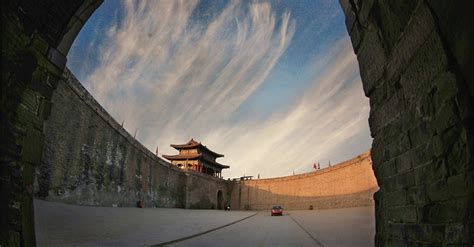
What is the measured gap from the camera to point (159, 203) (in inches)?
874

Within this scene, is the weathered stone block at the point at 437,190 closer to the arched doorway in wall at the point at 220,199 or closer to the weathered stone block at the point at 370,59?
the weathered stone block at the point at 370,59

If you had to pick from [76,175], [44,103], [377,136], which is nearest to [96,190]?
[76,175]

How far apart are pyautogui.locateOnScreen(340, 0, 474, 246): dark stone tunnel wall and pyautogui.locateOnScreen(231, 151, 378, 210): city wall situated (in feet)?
63.9

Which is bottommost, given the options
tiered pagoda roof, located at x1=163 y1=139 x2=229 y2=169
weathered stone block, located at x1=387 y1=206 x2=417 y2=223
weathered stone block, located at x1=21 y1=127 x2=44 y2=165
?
weathered stone block, located at x1=387 y1=206 x2=417 y2=223

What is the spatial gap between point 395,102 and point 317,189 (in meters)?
28.4

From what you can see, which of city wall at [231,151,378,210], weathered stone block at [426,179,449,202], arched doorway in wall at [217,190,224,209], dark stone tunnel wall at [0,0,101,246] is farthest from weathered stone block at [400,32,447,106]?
arched doorway in wall at [217,190,224,209]

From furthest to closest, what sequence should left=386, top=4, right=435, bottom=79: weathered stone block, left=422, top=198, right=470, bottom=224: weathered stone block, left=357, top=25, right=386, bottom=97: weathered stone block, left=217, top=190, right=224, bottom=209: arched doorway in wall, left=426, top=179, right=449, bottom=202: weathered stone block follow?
left=217, top=190, right=224, bottom=209: arched doorway in wall → left=357, top=25, right=386, bottom=97: weathered stone block → left=386, top=4, right=435, bottom=79: weathered stone block → left=426, top=179, right=449, bottom=202: weathered stone block → left=422, top=198, right=470, bottom=224: weathered stone block

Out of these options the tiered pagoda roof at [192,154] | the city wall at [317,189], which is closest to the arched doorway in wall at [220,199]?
the city wall at [317,189]

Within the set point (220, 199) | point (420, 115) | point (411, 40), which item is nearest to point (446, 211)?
point (420, 115)

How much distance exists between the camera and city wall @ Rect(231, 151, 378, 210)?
22438 mm

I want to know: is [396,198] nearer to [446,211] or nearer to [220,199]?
[446,211]

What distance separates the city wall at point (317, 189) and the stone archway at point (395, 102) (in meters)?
19.6

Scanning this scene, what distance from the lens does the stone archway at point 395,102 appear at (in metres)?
1.94

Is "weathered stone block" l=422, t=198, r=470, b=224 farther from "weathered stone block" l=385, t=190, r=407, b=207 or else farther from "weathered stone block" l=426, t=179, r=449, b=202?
"weathered stone block" l=385, t=190, r=407, b=207
